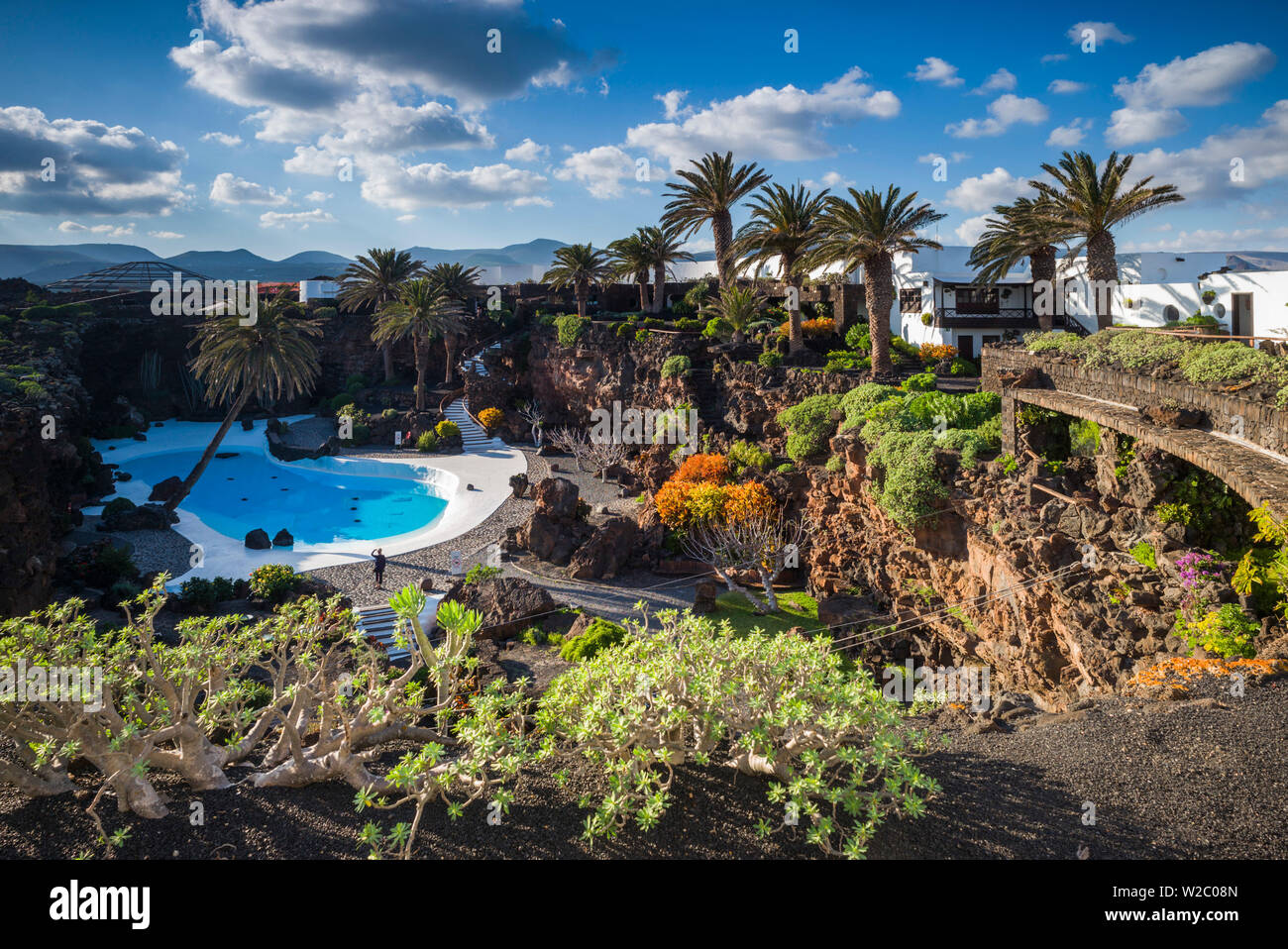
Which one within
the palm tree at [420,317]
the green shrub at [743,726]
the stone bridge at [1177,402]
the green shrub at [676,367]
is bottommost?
the green shrub at [743,726]

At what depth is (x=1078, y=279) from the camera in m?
35.1

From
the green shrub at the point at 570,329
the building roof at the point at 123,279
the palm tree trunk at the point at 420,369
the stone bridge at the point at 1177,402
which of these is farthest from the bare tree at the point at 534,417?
the building roof at the point at 123,279

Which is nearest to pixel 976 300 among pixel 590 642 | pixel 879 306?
pixel 879 306

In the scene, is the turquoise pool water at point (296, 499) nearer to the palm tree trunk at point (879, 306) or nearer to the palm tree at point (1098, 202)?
the palm tree trunk at point (879, 306)

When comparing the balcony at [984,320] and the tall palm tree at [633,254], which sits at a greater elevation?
the tall palm tree at [633,254]

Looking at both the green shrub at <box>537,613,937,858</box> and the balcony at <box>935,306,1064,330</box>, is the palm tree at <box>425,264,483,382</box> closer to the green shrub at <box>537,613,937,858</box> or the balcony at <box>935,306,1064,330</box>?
the balcony at <box>935,306,1064,330</box>

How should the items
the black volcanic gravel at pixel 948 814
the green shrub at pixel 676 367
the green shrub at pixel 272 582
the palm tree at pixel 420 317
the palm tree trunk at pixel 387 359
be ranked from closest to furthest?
the black volcanic gravel at pixel 948 814 → the green shrub at pixel 272 582 → the green shrub at pixel 676 367 → the palm tree at pixel 420 317 → the palm tree trunk at pixel 387 359

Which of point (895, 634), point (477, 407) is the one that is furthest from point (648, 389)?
point (895, 634)

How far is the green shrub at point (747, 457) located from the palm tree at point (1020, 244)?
1285cm

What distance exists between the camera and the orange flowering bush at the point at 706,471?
29203 mm

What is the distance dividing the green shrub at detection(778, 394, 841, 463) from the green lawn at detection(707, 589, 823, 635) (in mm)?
6277

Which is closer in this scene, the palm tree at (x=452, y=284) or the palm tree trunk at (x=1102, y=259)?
the palm tree trunk at (x=1102, y=259)

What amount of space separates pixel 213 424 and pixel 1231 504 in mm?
56332
